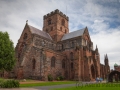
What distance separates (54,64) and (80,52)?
35.1 ft

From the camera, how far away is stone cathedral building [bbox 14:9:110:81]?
41000mm

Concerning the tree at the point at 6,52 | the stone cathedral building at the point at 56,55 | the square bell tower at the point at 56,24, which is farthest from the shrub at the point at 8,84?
the square bell tower at the point at 56,24

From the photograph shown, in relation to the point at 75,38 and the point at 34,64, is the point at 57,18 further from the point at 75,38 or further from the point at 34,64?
the point at 34,64

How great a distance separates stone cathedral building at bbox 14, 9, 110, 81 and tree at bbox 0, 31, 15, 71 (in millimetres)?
5933

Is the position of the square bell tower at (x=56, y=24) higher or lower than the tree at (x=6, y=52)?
higher

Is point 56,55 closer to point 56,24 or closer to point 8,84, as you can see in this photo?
point 56,24

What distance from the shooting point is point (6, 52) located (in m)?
33.5

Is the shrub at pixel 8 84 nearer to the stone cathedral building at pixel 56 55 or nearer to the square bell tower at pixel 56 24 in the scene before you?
the stone cathedral building at pixel 56 55

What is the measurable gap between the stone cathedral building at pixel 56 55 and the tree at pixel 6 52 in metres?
5.93

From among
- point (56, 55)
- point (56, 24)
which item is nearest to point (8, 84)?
point (56, 55)

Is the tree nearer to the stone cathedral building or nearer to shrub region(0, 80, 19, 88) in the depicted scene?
the stone cathedral building

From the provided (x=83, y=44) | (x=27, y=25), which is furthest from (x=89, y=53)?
(x=27, y=25)

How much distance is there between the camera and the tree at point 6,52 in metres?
32.8

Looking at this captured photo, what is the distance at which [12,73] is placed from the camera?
42.9 meters
